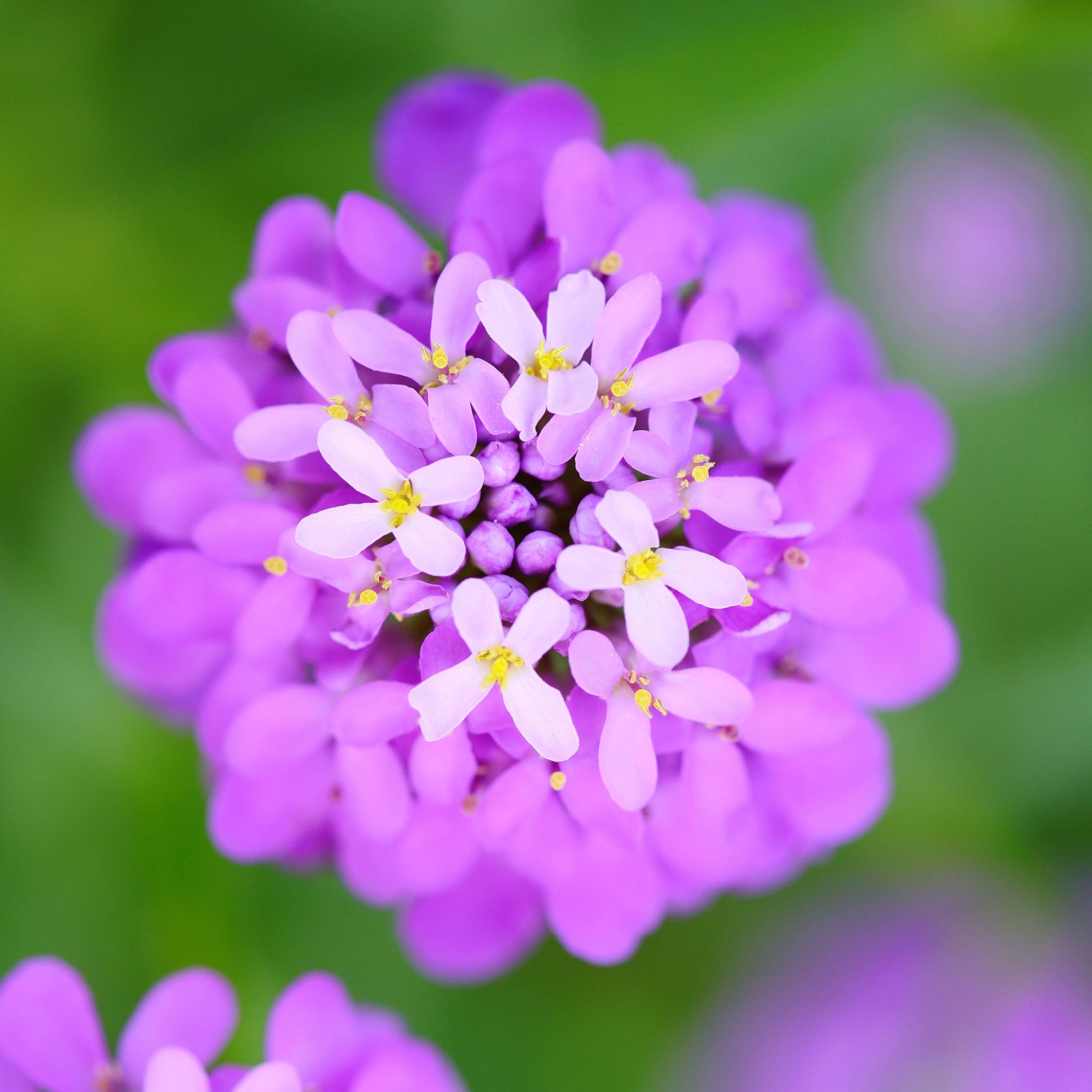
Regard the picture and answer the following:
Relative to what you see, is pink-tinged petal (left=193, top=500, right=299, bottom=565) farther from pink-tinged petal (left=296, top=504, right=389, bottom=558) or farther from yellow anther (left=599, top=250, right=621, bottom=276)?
yellow anther (left=599, top=250, right=621, bottom=276)

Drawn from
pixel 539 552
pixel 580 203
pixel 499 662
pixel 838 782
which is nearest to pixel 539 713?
pixel 499 662

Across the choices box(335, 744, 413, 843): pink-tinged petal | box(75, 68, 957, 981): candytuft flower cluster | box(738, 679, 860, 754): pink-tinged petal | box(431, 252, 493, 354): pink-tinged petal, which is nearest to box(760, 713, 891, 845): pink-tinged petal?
box(75, 68, 957, 981): candytuft flower cluster

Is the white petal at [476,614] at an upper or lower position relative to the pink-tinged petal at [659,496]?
lower

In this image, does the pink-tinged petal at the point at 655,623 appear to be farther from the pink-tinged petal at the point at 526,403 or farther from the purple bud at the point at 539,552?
the pink-tinged petal at the point at 526,403

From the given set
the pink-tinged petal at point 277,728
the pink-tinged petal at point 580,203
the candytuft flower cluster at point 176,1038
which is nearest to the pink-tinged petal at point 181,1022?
the candytuft flower cluster at point 176,1038

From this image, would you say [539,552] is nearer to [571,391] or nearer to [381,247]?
[571,391]

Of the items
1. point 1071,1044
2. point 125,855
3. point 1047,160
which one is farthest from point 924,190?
point 125,855
